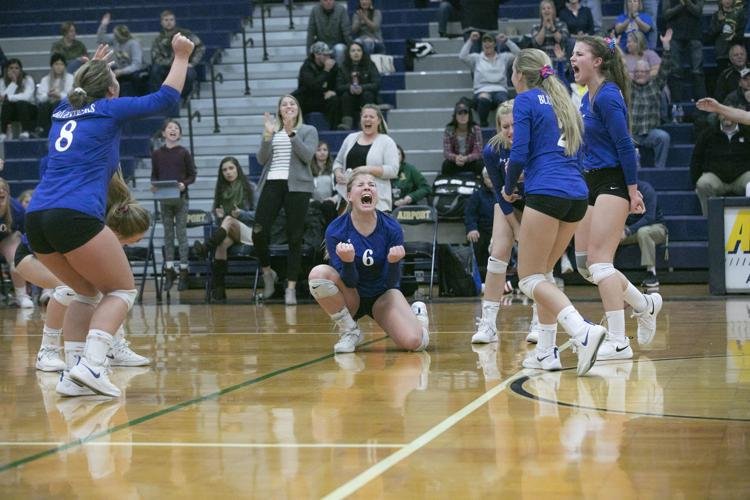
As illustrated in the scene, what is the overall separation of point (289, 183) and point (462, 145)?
105 inches

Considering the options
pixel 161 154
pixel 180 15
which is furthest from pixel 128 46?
pixel 161 154

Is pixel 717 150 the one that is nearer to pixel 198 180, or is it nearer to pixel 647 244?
pixel 647 244

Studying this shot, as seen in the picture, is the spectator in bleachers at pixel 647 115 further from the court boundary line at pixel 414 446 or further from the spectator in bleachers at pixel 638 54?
the court boundary line at pixel 414 446

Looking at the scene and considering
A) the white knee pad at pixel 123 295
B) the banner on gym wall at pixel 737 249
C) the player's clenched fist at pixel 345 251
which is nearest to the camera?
the white knee pad at pixel 123 295

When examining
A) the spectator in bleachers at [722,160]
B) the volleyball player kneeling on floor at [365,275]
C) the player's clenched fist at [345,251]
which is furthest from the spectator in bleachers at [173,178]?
the player's clenched fist at [345,251]

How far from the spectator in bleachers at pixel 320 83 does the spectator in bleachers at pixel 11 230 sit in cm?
407

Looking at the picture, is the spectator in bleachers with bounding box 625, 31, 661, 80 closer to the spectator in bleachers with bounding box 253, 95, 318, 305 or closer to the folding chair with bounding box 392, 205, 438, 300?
the folding chair with bounding box 392, 205, 438, 300

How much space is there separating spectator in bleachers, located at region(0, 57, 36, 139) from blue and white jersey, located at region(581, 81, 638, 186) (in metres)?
11.8

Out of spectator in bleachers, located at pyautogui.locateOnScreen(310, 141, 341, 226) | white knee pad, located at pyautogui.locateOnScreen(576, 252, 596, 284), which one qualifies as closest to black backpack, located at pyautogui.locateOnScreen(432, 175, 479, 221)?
spectator in bleachers, located at pyautogui.locateOnScreen(310, 141, 341, 226)

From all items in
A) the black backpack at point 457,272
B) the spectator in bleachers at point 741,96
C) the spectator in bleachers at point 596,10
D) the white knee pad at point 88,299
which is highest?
the spectator in bleachers at point 596,10

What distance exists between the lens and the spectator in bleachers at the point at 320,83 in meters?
15.7

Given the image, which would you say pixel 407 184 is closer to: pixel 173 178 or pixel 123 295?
pixel 173 178

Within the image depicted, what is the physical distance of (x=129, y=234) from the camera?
282 inches

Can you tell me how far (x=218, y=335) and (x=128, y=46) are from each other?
29.9ft
